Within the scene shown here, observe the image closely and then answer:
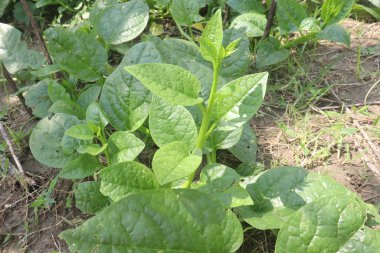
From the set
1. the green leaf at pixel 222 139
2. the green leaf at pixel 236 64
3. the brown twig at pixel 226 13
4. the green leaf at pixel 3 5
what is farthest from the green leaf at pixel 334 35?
the green leaf at pixel 3 5

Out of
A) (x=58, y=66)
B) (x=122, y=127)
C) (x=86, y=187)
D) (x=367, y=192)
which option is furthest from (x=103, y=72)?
(x=367, y=192)

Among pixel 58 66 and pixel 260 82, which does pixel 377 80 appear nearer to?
pixel 260 82

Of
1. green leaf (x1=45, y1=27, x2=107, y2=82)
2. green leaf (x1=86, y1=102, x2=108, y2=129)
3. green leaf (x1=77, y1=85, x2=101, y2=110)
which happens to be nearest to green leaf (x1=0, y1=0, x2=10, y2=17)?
green leaf (x1=45, y1=27, x2=107, y2=82)

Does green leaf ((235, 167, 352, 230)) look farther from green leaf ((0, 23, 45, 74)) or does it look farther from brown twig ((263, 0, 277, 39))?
green leaf ((0, 23, 45, 74))

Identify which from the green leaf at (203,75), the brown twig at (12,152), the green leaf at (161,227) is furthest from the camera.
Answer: the brown twig at (12,152)

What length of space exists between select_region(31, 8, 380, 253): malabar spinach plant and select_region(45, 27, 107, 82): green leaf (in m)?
0.25

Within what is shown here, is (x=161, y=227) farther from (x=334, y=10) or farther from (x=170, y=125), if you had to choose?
(x=334, y=10)

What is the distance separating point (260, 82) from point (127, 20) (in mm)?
850

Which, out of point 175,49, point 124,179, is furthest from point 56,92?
point 124,179

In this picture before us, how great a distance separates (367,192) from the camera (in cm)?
146

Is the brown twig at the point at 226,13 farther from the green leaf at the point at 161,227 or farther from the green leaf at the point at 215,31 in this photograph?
the green leaf at the point at 161,227

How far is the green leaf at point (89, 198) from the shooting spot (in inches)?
53.4

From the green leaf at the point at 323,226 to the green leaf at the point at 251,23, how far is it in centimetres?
108

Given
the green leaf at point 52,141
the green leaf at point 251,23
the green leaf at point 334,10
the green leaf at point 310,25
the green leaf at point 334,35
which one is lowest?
the green leaf at point 52,141
